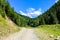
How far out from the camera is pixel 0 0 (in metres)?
70.5

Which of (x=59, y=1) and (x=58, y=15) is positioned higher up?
(x=59, y=1)

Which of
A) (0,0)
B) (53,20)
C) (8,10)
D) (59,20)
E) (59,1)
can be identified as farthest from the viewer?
(59,1)

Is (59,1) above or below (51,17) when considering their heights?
above

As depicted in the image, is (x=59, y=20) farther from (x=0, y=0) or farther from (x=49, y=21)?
(x=0, y=0)

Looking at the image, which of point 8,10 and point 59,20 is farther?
point 59,20

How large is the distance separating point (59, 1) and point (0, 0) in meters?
111

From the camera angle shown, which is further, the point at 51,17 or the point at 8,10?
the point at 51,17

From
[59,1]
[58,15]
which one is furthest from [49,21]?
[59,1]

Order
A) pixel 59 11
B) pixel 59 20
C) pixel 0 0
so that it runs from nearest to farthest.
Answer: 1. pixel 0 0
2. pixel 59 20
3. pixel 59 11

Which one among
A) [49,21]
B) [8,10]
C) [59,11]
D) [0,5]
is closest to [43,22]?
[49,21]

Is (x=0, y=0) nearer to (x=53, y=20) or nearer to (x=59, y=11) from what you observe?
(x=53, y=20)

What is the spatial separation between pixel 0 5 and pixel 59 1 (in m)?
110

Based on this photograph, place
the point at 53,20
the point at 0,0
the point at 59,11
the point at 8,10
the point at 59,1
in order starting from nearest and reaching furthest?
the point at 0,0
the point at 8,10
the point at 53,20
the point at 59,11
the point at 59,1

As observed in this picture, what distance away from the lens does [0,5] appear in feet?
236
